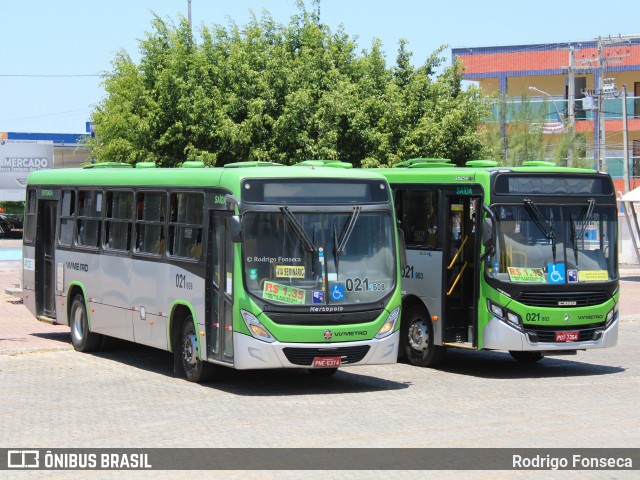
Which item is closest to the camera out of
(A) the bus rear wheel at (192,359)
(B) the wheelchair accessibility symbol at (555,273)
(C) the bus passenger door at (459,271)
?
(A) the bus rear wheel at (192,359)

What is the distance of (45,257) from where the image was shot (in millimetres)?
20688

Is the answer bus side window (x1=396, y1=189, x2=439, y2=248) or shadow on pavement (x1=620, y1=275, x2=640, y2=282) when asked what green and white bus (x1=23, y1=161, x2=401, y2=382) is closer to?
bus side window (x1=396, y1=189, x2=439, y2=248)

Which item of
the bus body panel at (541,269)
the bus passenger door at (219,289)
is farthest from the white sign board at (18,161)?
the bus passenger door at (219,289)

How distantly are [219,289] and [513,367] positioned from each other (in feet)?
17.2

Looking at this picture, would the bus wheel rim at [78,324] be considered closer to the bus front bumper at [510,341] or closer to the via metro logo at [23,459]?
the bus front bumper at [510,341]

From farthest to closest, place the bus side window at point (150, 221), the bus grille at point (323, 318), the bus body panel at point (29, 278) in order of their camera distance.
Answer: the bus body panel at point (29, 278)
the bus side window at point (150, 221)
the bus grille at point (323, 318)

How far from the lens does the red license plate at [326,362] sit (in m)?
14.4

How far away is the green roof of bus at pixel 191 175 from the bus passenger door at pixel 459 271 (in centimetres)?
138

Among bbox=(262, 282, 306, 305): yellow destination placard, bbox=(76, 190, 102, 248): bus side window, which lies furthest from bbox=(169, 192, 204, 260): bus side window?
bbox=(76, 190, 102, 248): bus side window

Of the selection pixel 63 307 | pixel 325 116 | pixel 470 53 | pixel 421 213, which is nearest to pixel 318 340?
pixel 421 213

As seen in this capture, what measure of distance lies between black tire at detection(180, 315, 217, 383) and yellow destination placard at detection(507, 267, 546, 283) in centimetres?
415

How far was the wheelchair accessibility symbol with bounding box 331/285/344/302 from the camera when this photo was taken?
14484mm

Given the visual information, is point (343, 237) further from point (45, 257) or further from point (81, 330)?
point (45, 257)

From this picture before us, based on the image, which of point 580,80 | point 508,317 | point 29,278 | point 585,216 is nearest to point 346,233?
point 508,317
